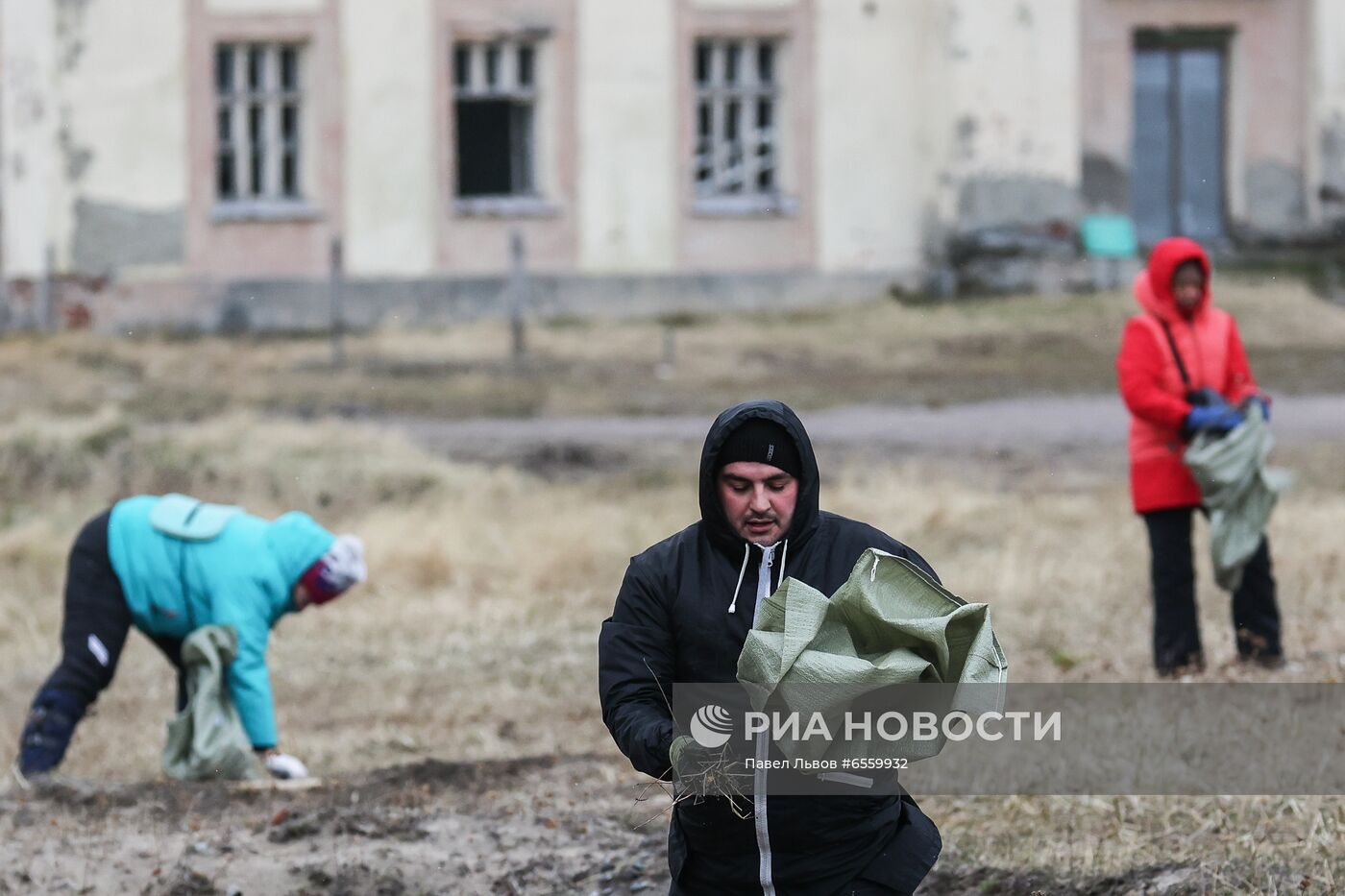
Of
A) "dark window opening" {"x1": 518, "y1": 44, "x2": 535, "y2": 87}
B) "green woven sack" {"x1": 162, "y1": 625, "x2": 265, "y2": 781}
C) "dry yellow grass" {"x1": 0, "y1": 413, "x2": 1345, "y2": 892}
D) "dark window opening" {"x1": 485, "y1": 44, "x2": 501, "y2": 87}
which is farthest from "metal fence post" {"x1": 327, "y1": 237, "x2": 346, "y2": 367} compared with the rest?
"green woven sack" {"x1": 162, "y1": 625, "x2": 265, "y2": 781}

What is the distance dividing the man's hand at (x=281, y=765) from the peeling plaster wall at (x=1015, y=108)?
1569cm

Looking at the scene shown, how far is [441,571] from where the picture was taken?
11.1 m

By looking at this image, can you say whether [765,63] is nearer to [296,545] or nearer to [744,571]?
[296,545]

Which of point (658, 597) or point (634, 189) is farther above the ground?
point (634, 189)

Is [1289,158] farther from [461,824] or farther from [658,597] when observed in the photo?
[658,597]

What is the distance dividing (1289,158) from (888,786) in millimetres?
20012

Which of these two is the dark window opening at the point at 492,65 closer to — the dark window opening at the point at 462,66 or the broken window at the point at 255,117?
the dark window opening at the point at 462,66

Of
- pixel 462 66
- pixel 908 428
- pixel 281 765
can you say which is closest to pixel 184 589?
pixel 281 765

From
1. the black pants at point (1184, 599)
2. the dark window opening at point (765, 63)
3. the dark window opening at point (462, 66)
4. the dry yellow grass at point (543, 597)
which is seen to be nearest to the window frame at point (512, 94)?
the dark window opening at point (462, 66)

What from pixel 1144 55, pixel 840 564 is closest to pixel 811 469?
pixel 840 564

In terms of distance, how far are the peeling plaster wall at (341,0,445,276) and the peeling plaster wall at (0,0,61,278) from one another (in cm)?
296

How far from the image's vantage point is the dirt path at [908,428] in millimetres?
15000

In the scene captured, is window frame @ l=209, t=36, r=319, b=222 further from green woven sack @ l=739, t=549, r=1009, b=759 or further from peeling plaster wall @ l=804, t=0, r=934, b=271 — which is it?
green woven sack @ l=739, t=549, r=1009, b=759

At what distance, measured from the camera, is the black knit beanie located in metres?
3.85
